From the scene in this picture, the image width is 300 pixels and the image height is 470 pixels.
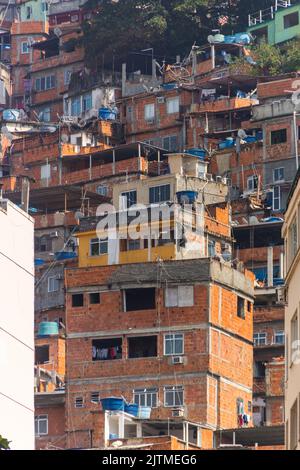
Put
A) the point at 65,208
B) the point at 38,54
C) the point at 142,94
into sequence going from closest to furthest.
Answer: the point at 65,208
the point at 142,94
the point at 38,54

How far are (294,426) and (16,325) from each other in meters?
36.3

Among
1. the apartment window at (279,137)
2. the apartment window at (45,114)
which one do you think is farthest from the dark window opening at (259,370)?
the apartment window at (45,114)

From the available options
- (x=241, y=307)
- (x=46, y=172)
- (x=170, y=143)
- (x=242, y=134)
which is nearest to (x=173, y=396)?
(x=241, y=307)

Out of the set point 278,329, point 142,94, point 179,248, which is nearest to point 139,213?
point 179,248

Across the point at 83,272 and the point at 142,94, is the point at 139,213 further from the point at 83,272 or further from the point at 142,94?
the point at 142,94

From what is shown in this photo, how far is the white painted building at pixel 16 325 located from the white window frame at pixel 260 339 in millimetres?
25517

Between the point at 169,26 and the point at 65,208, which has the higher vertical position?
the point at 169,26

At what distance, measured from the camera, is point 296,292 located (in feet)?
104

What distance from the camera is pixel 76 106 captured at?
5049 inches

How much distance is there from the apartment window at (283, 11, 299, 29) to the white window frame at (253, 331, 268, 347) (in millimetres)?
34670

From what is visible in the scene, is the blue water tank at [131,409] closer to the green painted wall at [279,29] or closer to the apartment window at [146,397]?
the apartment window at [146,397]

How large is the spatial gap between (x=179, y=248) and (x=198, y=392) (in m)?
10.4

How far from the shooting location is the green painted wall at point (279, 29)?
125 metres

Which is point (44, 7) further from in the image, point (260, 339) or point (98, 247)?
point (260, 339)
